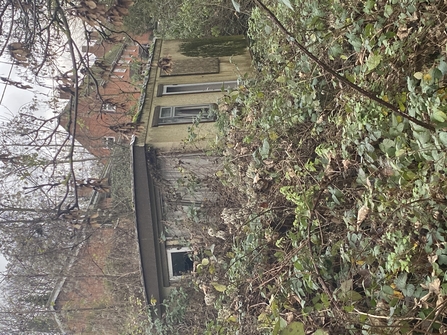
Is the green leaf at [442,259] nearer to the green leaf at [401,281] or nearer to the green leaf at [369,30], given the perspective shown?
the green leaf at [401,281]

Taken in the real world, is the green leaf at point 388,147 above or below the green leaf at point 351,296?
above

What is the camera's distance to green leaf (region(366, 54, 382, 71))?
3.35 m

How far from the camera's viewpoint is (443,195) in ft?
9.20

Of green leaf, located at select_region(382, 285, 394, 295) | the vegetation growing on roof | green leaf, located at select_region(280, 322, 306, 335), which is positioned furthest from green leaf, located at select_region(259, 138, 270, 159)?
green leaf, located at select_region(280, 322, 306, 335)

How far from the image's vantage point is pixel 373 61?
340 cm

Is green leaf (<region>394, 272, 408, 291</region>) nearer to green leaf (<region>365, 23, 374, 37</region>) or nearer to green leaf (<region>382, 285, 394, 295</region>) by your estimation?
green leaf (<region>382, 285, 394, 295</region>)

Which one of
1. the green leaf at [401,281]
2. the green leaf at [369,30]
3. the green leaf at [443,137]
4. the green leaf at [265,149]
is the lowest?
the green leaf at [401,281]

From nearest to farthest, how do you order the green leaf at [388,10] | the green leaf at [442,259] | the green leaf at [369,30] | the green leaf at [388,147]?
the green leaf at [442,259] < the green leaf at [388,147] < the green leaf at [388,10] < the green leaf at [369,30]

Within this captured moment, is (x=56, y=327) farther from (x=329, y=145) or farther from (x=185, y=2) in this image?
(x=329, y=145)

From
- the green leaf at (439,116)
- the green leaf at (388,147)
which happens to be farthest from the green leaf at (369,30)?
the green leaf at (439,116)

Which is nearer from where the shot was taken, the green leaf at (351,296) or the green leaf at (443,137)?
the green leaf at (443,137)

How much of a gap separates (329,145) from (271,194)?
1.61 metres

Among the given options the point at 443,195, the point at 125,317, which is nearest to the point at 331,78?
the point at 443,195

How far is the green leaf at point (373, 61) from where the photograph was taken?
11.0 feet
